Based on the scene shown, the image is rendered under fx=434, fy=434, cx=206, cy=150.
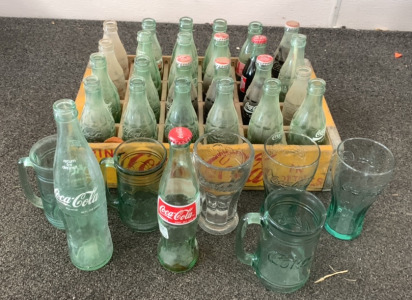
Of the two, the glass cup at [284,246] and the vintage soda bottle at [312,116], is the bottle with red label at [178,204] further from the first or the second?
the vintage soda bottle at [312,116]

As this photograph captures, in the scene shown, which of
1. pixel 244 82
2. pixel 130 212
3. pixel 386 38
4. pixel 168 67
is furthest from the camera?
pixel 386 38

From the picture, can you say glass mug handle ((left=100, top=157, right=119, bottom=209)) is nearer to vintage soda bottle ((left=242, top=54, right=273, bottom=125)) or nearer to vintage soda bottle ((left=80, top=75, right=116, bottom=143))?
vintage soda bottle ((left=80, top=75, right=116, bottom=143))

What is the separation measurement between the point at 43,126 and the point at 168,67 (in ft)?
1.08

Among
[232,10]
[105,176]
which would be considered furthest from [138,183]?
[232,10]

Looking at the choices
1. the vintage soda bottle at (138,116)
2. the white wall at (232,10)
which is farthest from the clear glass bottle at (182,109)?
the white wall at (232,10)

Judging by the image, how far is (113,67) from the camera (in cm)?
94

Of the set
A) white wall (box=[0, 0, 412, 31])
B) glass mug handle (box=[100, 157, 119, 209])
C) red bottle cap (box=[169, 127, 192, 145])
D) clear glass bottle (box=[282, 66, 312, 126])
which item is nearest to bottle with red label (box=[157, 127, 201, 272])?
red bottle cap (box=[169, 127, 192, 145])

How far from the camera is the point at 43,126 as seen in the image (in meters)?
1.01

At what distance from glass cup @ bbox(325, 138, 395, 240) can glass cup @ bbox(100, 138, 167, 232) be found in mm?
303

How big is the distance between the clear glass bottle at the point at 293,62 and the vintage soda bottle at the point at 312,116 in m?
0.13

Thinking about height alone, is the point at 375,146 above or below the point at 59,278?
above

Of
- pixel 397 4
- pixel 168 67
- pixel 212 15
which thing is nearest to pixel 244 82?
pixel 168 67

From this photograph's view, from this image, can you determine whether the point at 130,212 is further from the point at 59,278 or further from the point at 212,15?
the point at 212,15

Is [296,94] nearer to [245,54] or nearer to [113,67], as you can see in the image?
[245,54]
